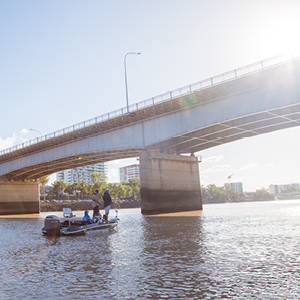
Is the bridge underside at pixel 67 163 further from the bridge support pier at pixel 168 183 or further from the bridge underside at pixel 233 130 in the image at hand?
the bridge underside at pixel 233 130

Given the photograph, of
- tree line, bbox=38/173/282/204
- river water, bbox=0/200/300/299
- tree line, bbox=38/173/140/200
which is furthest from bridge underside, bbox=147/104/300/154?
tree line, bbox=38/173/140/200

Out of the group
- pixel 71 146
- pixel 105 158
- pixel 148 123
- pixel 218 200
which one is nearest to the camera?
pixel 148 123

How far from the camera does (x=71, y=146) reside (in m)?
54.0

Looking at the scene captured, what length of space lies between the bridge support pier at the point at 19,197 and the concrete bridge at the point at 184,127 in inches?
545

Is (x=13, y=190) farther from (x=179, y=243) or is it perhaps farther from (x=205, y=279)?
(x=205, y=279)

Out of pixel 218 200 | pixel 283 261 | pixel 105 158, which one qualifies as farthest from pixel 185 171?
pixel 218 200

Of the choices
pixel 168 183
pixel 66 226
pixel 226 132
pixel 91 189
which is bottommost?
pixel 66 226

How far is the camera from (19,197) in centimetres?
6912

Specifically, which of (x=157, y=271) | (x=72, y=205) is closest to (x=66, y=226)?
(x=157, y=271)

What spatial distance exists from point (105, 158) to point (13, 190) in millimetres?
23979

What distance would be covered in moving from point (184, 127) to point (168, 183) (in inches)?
342

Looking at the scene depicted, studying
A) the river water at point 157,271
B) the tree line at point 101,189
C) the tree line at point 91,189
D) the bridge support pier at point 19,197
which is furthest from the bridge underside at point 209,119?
the tree line at point 91,189

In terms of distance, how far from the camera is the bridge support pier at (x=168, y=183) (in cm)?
4084

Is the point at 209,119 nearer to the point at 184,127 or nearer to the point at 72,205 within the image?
the point at 184,127
